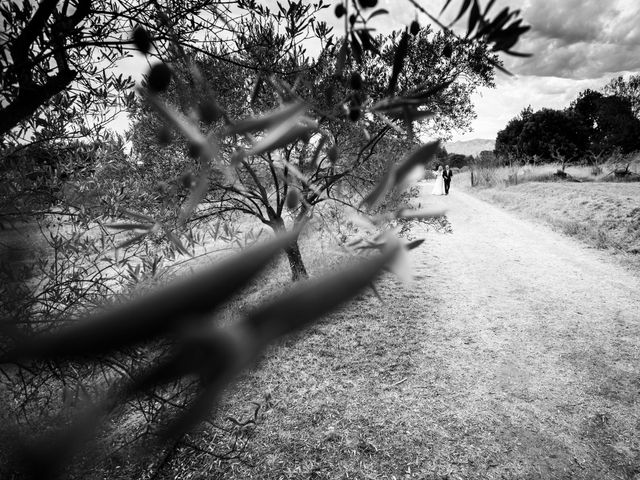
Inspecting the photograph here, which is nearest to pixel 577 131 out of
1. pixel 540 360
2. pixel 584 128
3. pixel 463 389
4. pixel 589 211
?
pixel 584 128

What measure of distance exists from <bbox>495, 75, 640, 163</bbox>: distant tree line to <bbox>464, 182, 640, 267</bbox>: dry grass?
763 inches

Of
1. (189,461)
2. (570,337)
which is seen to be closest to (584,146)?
(570,337)

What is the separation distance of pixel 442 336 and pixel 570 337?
5.67 ft

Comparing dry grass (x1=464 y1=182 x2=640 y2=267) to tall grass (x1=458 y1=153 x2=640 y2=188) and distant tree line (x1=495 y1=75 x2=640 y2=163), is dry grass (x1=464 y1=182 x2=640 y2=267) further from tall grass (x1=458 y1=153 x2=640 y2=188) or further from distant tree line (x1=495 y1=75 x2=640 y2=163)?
distant tree line (x1=495 y1=75 x2=640 y2=163)

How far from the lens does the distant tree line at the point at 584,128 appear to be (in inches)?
1163

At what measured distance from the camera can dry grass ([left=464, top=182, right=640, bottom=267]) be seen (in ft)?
25.8

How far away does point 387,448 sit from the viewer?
121 inches

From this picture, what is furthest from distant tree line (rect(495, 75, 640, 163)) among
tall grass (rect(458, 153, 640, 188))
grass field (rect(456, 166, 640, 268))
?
grass field (rect(456, 166, 640, 268))

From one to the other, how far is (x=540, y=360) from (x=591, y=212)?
26.5 ft

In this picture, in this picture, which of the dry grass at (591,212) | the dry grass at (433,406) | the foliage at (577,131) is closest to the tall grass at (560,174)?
the dry grass at (591,212)

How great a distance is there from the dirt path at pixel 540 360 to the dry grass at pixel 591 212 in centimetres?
84

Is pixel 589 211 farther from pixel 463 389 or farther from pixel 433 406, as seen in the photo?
pixel 433 406

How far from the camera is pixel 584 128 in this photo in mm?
32344

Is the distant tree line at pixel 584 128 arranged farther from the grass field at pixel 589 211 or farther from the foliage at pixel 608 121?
the grass field at pixel 589 211
